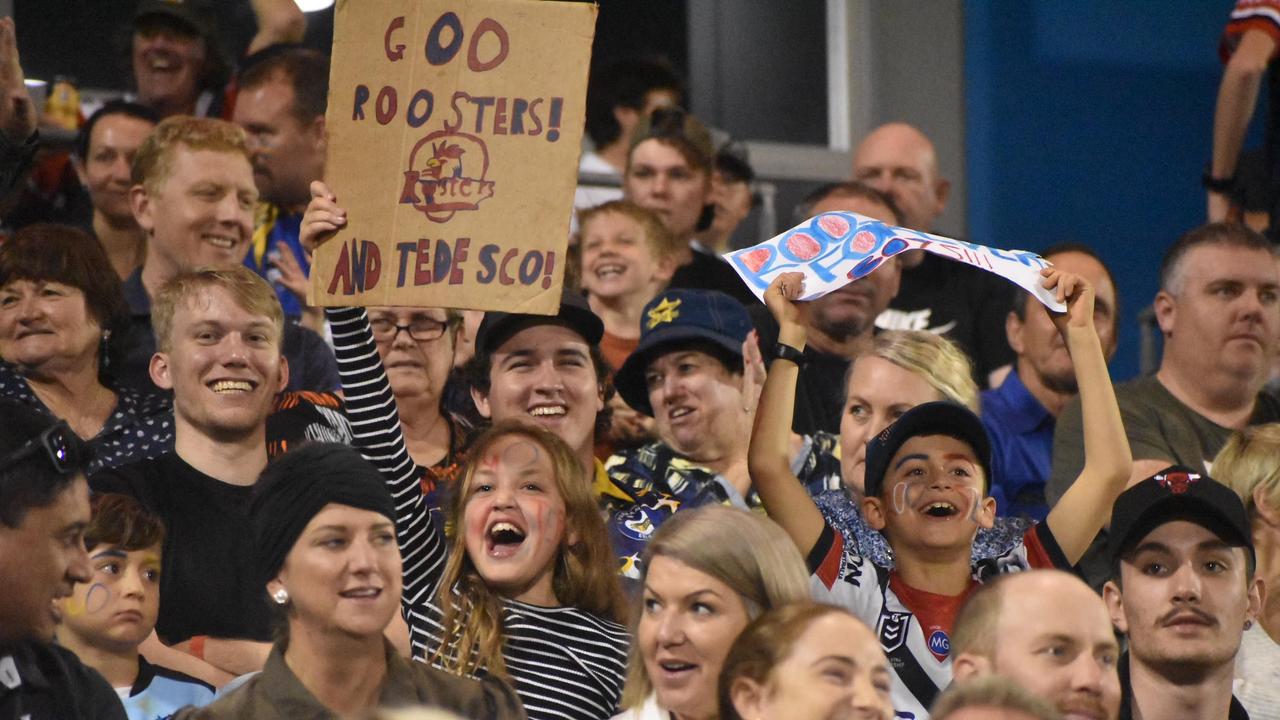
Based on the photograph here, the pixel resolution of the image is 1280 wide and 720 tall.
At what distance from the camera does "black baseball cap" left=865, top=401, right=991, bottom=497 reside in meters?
4.57

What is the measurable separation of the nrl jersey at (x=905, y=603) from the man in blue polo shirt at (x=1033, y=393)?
1.23 metres

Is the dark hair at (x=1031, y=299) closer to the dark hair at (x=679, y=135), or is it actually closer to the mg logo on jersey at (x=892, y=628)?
the dark hair at (x=679, y=135)

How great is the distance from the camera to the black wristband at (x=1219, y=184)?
756 cm

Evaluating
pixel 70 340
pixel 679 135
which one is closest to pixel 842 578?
pixel 70 340

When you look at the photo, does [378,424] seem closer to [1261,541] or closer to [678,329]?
[678,329]


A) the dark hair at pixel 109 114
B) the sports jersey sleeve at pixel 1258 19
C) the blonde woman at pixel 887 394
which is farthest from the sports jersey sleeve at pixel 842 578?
the sports jersey sleeve at pixel 1258 19

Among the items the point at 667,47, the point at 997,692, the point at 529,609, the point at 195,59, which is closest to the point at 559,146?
the point at 529,609

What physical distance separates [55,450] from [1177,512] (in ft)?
7.90

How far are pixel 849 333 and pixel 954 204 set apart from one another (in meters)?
3.43

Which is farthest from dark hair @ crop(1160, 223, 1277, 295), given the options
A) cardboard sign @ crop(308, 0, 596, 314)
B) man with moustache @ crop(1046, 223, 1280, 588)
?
cardboard sign @ crop(308, 0, 596, 314)

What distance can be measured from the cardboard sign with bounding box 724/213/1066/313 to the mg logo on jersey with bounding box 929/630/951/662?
0.83 m

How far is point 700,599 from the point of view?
3996 mm

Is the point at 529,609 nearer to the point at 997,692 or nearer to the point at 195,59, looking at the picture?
the point at 997,692

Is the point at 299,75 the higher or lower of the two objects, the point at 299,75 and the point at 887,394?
the higher
